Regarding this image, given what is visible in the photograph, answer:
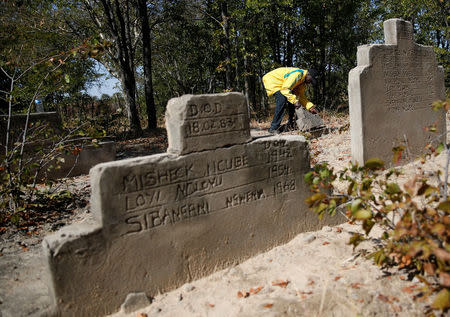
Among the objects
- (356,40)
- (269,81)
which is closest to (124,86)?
(269,81)

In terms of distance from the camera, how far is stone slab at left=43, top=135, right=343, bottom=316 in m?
2.49

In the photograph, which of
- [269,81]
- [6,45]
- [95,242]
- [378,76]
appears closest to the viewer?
[95,242]

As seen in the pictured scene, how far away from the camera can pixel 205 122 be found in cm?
294

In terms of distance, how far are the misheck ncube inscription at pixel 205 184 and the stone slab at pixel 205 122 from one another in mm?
109

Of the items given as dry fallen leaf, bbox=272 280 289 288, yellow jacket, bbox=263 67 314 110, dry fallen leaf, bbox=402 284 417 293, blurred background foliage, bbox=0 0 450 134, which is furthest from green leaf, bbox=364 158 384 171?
blurred background foliage, bbox=0 0 450 134

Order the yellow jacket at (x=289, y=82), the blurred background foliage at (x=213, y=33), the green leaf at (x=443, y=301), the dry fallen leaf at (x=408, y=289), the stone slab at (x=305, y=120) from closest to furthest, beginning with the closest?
the green leaf at (x=443, y=301) → the dry fallen leaf at (x=408, y=289) → the yellow jacket at (x=289, y=82) → the stone slab at (x=305, y=120) → the blurred background foliage at (x=213, y=33)

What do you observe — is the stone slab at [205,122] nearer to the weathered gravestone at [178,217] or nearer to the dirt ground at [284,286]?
the weathered gravestone at [178,217]

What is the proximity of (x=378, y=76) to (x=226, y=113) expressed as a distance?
2.93m

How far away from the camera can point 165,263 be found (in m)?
2.81

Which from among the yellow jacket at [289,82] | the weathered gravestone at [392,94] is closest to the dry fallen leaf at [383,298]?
the weathered gravestone at [392,94]

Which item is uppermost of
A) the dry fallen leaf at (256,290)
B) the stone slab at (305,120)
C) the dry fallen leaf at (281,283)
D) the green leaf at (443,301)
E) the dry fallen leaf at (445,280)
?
the stone slab at (305,120)

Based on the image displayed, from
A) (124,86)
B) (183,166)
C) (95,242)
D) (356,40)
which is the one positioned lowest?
(95,242)

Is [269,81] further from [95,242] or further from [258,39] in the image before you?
[258,39]

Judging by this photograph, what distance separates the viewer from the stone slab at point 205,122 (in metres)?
2.84
